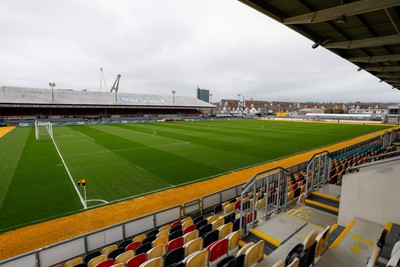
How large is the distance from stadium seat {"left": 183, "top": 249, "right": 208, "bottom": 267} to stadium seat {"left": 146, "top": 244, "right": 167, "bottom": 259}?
958mm

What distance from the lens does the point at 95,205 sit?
383 inches

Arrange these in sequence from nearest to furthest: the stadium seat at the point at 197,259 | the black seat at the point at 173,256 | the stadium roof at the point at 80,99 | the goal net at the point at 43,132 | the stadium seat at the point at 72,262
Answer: the stadium seat at the point at 197,259, the black seat at the point at 173,256, the stadium seat at the point at 72,262, the goal net at the point at 43,132, the stadium roof at the point at 80,99

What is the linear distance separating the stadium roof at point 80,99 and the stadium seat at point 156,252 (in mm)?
60206

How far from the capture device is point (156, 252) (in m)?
4.92

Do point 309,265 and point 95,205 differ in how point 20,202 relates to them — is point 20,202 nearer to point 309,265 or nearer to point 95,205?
point 95,205

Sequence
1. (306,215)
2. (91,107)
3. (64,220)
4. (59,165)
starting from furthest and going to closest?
1. (91,107)
2. (59,165)
3. (64,220)
4. (306,215)

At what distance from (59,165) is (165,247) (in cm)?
1444

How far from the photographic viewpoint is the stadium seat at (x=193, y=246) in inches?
190

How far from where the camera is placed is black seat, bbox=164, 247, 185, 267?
180 inches

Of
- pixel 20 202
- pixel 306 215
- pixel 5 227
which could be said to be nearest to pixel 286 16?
pixel 306 215

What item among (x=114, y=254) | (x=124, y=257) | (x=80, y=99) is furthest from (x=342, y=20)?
(x=80, y=99)

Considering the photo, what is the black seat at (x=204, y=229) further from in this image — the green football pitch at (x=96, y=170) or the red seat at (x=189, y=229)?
the green football pitch at (x=96, y=170)

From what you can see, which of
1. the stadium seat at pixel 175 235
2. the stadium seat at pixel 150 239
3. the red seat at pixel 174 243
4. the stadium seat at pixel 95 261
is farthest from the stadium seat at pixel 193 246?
the stadium seat at pixel 95 261

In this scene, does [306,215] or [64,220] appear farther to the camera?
[64,220]
